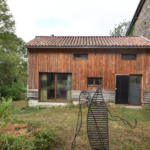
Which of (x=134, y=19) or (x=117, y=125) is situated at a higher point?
(x=134, y=19)

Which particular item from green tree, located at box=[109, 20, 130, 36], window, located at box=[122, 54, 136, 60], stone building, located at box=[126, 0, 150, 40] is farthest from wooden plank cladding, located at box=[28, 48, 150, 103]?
green tree, located at box=[109, 20, 130, 36]

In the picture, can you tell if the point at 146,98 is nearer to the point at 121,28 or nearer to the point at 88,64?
the point at 88,64

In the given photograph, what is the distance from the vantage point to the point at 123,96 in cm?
794

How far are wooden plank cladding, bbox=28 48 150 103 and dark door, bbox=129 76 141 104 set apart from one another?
1.07 ft

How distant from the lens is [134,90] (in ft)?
26.4

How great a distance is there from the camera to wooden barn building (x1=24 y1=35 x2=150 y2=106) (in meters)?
7.86

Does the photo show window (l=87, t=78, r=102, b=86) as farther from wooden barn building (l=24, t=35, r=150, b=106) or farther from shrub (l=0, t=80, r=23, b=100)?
shrub (l=0, t=80, r=23, b=100)

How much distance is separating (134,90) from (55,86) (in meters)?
5.63

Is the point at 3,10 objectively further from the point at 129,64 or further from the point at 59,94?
the point at 129,64

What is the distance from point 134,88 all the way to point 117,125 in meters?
4.11

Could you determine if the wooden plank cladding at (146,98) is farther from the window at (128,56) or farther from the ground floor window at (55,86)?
the ground floor window at (55,86)

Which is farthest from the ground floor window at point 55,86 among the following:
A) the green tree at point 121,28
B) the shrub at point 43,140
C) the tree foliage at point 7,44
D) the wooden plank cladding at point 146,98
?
the green tree at point 121,28

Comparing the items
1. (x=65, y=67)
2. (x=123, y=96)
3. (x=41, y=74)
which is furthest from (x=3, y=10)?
(x=123, y=96)

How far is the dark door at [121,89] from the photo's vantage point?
7.89 metres
